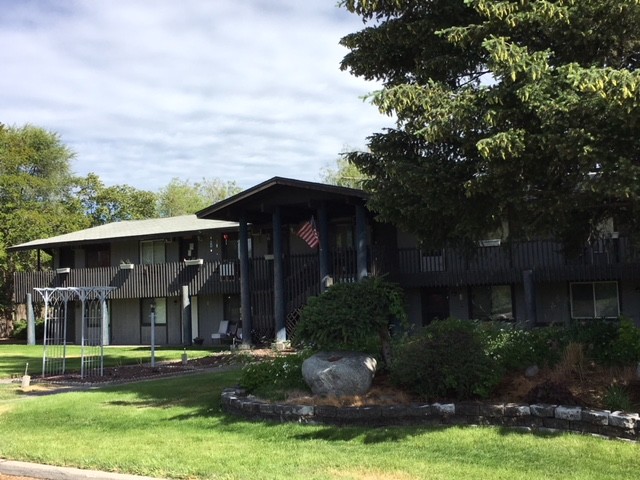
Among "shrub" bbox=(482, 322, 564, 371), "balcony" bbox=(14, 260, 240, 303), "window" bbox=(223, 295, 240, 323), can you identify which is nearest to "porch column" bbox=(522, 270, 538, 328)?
"shrub" bbox=(482, 322, 564, 371)

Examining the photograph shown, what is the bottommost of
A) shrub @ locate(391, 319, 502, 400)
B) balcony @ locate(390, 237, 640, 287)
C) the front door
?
shrub @ locate(391, 319, 502, 400)

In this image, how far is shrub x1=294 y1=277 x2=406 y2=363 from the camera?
10.1 meters

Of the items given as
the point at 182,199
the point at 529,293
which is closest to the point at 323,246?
the point at 529,293

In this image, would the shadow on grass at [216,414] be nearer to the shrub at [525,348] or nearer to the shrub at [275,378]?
the shrub at [275,378]

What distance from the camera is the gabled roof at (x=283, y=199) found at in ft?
73.1

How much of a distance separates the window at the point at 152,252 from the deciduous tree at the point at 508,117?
23540mm

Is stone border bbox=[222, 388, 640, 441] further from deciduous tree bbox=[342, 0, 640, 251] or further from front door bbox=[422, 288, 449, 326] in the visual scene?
front door bbox=[422, 288, 449, 326]

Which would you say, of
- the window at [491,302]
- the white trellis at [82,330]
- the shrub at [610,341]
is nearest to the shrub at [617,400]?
the shrub at [610,341]

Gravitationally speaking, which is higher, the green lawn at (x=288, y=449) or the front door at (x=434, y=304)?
the front door at (x=434, y=304)

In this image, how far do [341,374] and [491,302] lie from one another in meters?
15.8

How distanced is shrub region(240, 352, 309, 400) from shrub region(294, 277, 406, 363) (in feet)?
2.40

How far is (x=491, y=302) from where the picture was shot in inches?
965

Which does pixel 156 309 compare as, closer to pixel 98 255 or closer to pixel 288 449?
pixel 98 255

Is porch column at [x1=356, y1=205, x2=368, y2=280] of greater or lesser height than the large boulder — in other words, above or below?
above
